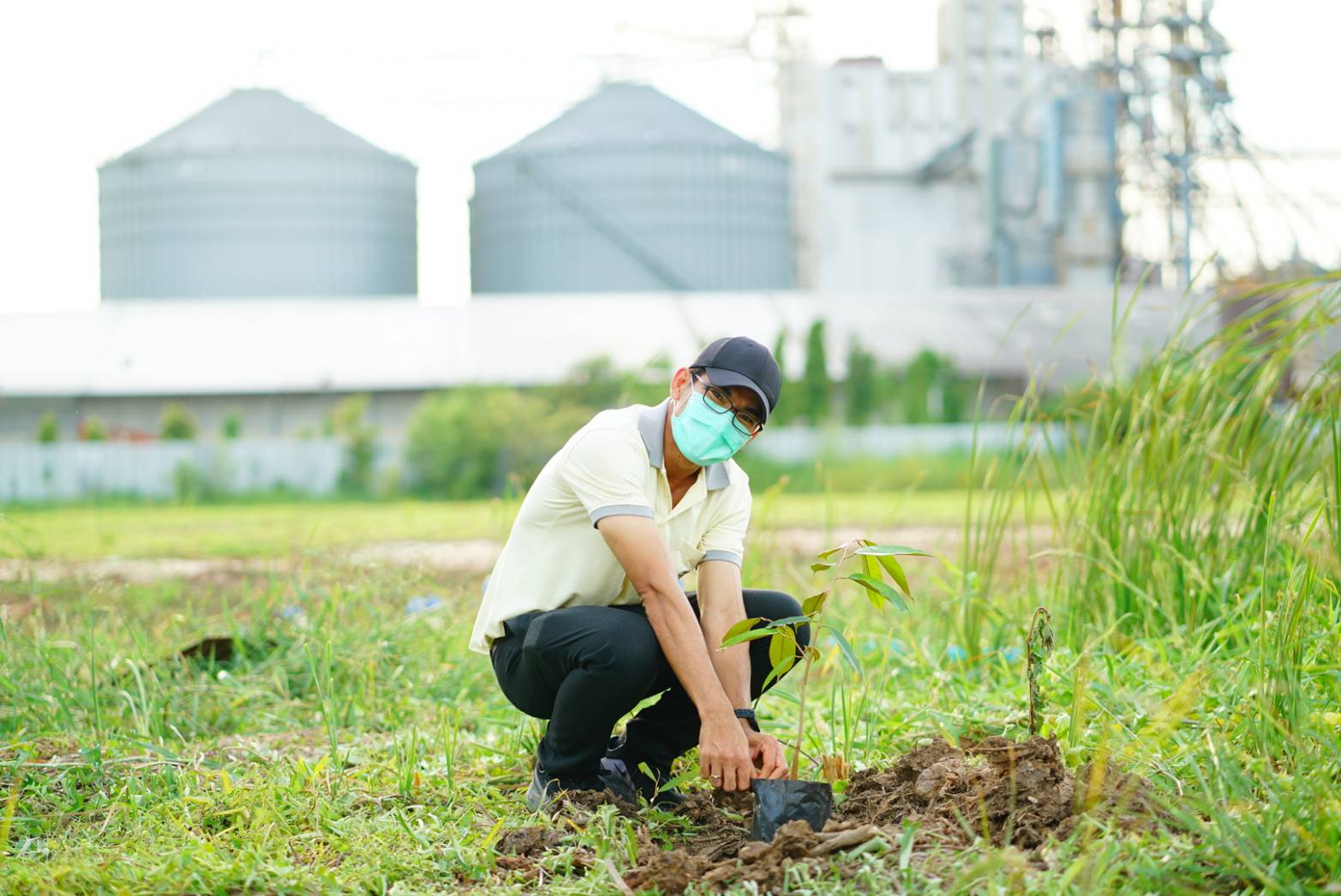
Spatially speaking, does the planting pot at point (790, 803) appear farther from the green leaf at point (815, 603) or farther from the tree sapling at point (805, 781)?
the green leaf at point (815, 603)

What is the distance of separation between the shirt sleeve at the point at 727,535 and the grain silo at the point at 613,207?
2288 centimetres

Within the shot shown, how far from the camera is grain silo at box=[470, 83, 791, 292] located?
24.8 metres

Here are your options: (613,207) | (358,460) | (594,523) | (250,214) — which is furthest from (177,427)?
(594,523)

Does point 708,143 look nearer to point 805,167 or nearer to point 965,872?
point 805,167

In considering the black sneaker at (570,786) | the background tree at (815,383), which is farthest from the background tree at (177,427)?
the black sneaker at (570,786)

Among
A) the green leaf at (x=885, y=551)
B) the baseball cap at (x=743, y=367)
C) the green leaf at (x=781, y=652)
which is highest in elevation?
the baseball cap at (x=743, y=367)

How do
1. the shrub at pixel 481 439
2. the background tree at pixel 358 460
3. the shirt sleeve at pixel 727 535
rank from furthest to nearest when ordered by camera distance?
1. the background tree at pixel 358 460
2. the shrub at pixel 481 439
3. the shirt sleeve at pixel 727 535

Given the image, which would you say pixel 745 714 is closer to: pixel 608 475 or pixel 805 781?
pixel 805 781

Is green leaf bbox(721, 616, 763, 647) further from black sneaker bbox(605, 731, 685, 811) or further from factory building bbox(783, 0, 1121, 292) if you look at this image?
factory building bbox(783, 0, 1121, 292)

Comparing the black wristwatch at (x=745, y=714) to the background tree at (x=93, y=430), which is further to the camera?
the background tree at (x=93, y=430)

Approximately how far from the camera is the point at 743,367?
2.20 m

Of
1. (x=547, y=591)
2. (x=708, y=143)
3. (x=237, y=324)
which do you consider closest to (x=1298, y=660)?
(x=547, y=591)

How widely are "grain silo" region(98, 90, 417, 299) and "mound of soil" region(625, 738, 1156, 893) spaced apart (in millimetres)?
23559

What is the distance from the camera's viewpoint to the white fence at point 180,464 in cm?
1486
